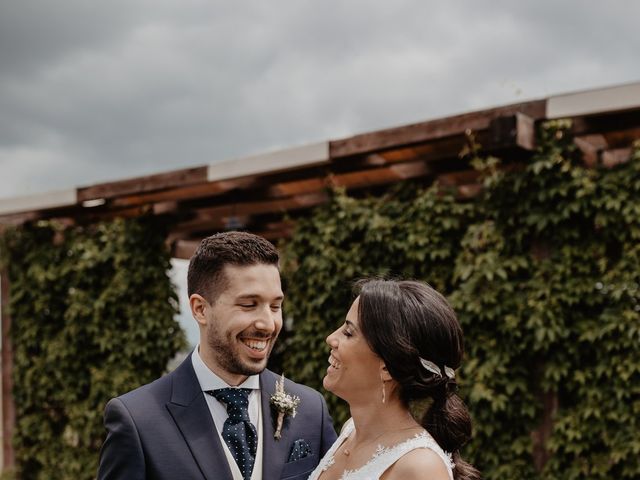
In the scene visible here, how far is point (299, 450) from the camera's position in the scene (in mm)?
2492

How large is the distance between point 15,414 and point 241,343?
698 centimetres

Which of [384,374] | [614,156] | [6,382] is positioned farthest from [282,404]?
[6,382]

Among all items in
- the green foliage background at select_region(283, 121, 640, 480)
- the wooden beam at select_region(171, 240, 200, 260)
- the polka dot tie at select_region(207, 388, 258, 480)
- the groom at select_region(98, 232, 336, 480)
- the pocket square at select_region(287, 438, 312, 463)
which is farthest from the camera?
the wooden beam at select_region(171, 240, 200, 260)

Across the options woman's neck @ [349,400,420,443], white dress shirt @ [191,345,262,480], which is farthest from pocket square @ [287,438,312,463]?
woman's neck @ [349,400,420,443]

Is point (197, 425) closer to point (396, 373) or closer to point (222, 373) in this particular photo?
point (222, 373)

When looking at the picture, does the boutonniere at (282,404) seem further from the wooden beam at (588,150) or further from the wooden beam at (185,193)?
the wooden beam at (185,193)

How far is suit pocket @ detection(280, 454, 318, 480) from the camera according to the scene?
2412 millimetres

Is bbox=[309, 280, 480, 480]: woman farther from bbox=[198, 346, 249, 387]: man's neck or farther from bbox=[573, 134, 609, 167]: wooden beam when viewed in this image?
bbox=[573, 134, 609, 167]: wooden beam

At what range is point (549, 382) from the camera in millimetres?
5027

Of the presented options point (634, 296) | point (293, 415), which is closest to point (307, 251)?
point (634, 296)

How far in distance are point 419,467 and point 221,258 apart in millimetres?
824

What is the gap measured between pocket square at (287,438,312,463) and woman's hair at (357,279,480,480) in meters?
0.38

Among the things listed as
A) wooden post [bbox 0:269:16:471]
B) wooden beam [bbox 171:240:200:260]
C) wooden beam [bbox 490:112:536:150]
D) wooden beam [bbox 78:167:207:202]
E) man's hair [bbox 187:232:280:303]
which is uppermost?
wooden beam [bbox 78:167:207:202]

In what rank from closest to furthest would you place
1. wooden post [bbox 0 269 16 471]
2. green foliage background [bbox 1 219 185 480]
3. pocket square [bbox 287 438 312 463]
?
pocket square [bbox 287 438 312 463] → green foliage background [bbox 1 219 185 480] → wooden post [bbox 0 269 16 471]
